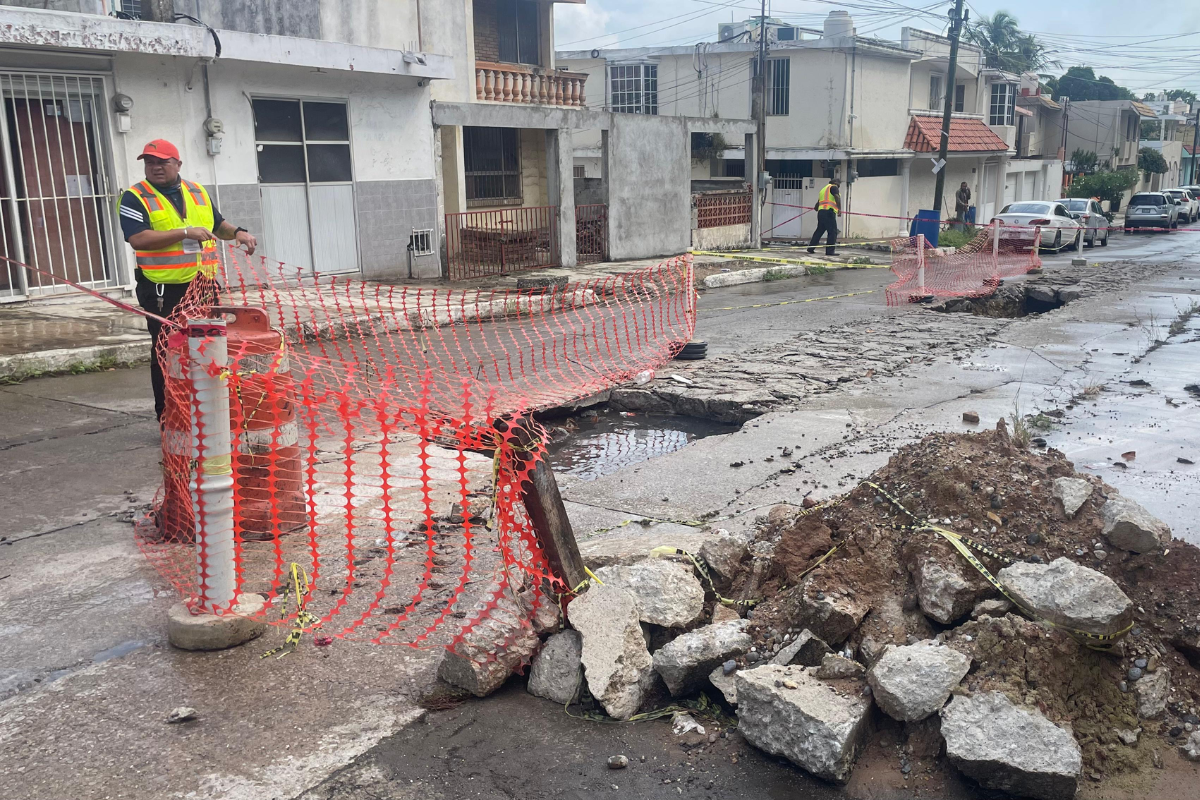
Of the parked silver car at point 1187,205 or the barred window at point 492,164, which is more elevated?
the barred window at point 492,164

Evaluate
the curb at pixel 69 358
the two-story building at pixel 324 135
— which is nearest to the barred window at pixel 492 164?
the two-story building at pixel 324 135

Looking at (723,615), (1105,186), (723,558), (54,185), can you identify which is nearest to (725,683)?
(723,615)

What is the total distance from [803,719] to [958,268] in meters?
17.7

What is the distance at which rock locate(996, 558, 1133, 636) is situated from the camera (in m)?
3.36

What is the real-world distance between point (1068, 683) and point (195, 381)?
336 centimetres

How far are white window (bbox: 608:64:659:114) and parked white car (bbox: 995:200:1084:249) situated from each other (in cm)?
1246

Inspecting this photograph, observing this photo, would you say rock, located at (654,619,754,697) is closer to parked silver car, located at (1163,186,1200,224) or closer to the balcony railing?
the balcony railing

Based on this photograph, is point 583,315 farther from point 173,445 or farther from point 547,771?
point 547,771

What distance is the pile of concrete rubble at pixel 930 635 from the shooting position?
10.3ft

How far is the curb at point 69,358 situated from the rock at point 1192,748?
9.48m

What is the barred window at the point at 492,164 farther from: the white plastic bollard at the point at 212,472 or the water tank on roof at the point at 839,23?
the white plastic bollard at the point at 212,472

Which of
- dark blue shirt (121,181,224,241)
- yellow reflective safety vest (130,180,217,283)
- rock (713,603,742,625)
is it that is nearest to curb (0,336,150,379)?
yellow reflective safety vest (130,180,217,283)

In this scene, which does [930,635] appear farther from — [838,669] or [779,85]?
[779,85]

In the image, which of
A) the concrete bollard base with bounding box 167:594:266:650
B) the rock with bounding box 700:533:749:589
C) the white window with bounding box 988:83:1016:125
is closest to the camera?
the concrete bollard base with bounding box 167:594:266:650
